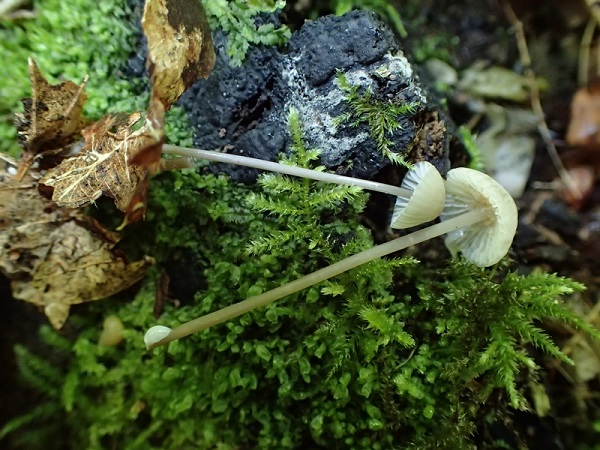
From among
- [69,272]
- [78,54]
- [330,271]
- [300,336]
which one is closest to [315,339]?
[300,336]

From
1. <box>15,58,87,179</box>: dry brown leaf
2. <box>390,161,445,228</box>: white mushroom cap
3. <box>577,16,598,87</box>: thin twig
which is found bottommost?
<box>577,16,598,87</box>: thin twig

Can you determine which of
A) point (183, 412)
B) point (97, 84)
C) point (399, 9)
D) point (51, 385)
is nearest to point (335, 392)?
point (183, 412)

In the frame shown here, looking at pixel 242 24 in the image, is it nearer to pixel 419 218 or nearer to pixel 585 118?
pixel 419 218

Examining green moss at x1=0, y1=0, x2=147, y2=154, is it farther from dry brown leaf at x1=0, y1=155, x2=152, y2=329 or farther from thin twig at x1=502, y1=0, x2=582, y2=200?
thin twig at x1=502, y1=0, x2=582, y2=200

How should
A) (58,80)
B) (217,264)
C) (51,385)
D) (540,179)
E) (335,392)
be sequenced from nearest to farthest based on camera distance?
(335,392) → (217,264) → (58,80) → (51,385) → (540,179)

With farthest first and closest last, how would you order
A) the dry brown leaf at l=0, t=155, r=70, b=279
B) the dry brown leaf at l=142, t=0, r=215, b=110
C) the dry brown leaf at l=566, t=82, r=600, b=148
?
the dry brown leaf at l=566, t=82, r=600, b=148, the dry brown leaf at l=0, t=155, r=70, b=279, the dry brown leaf at l=142, t=0, r=215, b=110

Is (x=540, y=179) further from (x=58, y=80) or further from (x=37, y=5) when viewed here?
(x=37, y=5)

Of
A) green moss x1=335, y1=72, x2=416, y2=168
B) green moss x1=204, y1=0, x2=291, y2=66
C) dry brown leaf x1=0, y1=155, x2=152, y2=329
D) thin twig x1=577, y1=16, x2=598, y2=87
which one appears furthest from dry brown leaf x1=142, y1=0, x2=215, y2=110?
thin twig x1=577, y1=16, x2=598, y2=87

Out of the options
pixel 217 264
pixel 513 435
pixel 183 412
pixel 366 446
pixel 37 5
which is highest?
pixel 37 5
